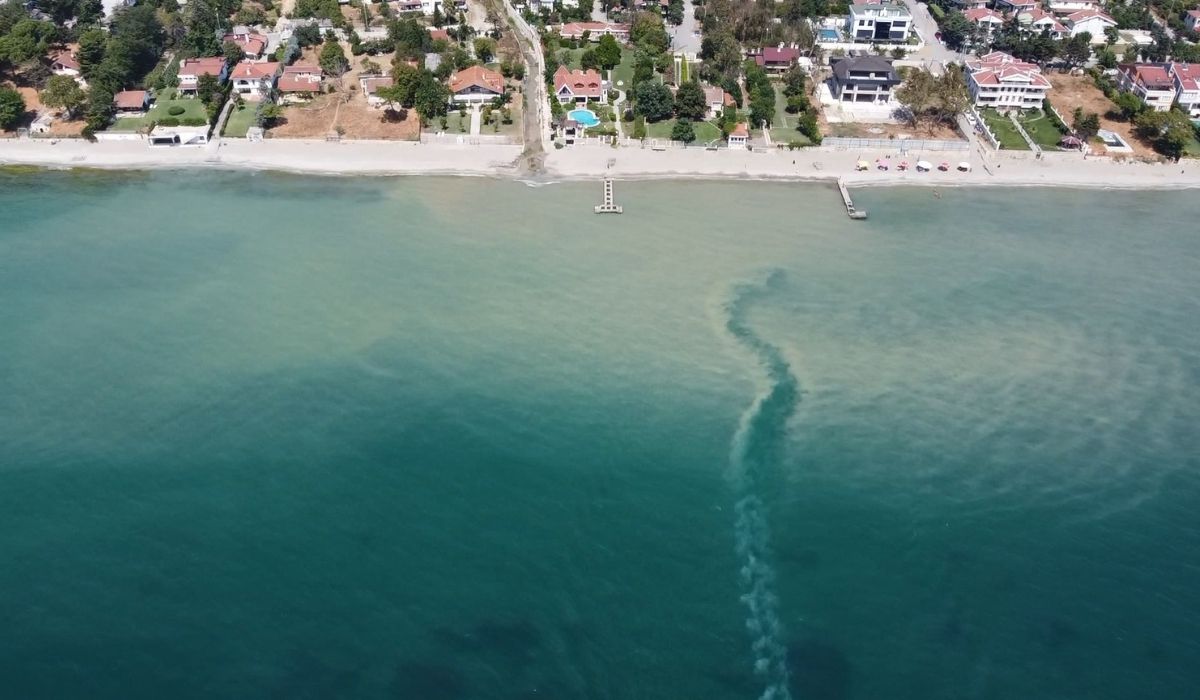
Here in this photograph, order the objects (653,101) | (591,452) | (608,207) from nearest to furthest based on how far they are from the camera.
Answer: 1. (591,452)
2. (608,207)
3. (653,101)

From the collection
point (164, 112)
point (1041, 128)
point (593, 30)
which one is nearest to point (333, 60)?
point (164, 112)

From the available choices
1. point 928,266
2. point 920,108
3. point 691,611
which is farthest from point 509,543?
point 920,108

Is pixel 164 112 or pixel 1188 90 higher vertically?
pixel 1188 90

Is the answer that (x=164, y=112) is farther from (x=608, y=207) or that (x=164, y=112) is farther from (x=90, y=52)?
(x=608, y=207)

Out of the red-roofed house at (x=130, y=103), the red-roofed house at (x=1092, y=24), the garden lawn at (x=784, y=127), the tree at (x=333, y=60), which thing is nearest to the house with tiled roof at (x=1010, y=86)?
the red-roofed house at (x=1092, y=24)

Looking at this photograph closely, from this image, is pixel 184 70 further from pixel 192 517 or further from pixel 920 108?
pixel 920 108

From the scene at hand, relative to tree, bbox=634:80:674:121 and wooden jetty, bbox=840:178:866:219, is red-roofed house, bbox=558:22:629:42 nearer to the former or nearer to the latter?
tree, bbox=634:80:674:121

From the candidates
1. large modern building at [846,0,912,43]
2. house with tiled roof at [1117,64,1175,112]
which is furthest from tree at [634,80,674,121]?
house with tiled roof at [1117,64,1175,112]
